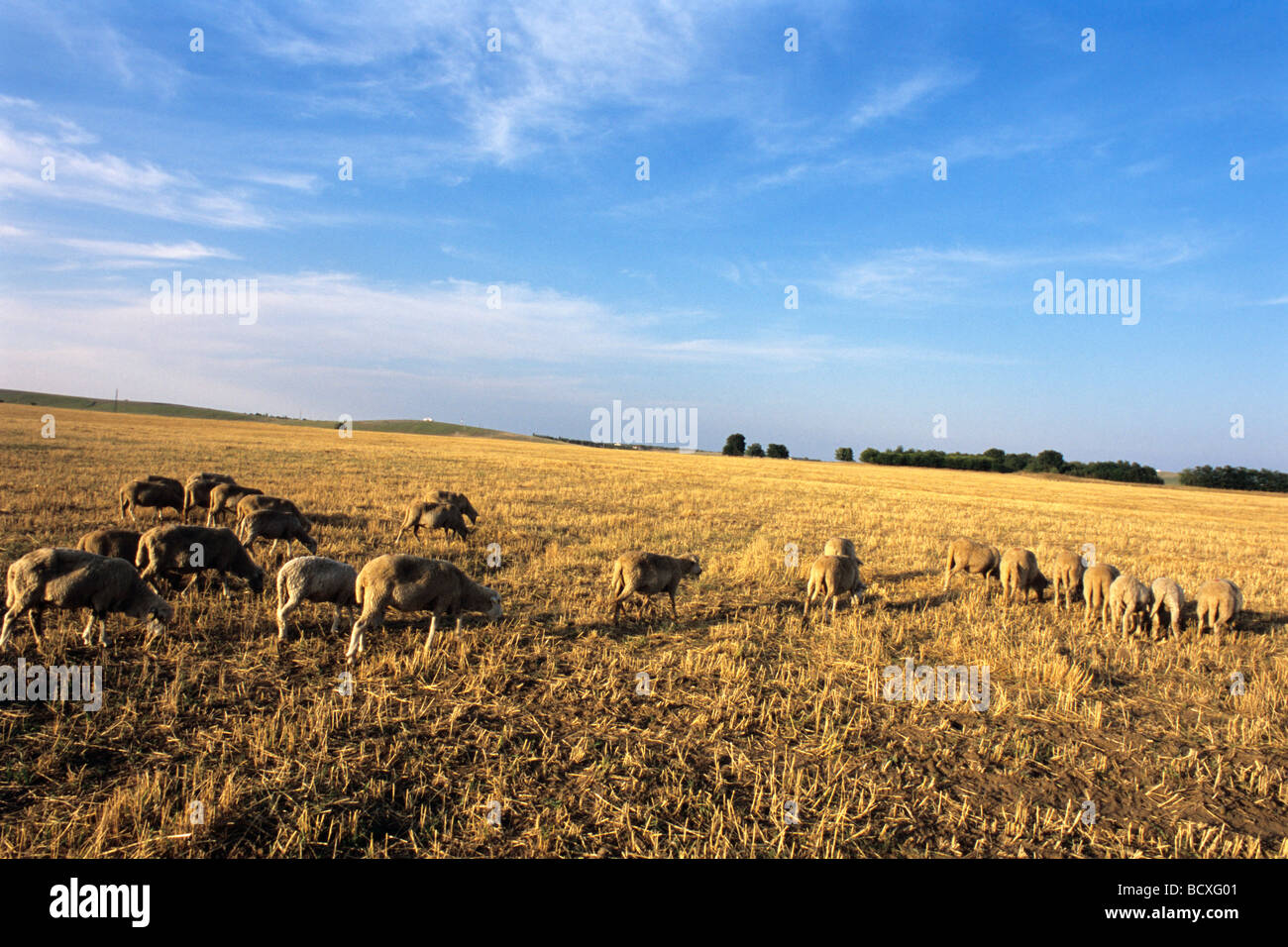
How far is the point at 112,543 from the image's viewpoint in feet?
29.8

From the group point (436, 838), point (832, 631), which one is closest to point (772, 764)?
point (436, 838)

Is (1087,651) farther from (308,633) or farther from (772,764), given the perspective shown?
(308,633)

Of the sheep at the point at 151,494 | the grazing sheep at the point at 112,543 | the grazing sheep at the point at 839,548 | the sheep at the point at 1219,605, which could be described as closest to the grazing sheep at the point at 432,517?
the grazing sheep at the point at 112,543

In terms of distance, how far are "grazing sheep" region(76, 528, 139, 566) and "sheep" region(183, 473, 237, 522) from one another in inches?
279

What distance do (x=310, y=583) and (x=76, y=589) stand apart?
94.6 inches

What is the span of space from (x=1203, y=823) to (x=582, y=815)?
5.65 metres

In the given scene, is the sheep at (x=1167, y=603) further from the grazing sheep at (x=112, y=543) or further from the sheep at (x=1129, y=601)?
the grazing sheep at (x=112, y=543)

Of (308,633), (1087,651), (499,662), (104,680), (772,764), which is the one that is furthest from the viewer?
(1087,651)

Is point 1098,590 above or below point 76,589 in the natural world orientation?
below

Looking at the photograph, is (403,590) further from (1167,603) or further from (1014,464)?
(1014,464)

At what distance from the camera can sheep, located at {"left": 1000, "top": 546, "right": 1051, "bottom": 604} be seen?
39.8 feet

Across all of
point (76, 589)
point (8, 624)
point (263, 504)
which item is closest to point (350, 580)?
point (76, 589)

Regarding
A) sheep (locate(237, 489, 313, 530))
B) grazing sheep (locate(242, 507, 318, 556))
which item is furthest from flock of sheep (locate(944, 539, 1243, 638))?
sheep (locate(237, 489, 313, 530))

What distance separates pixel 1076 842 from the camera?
4824 millimetres
